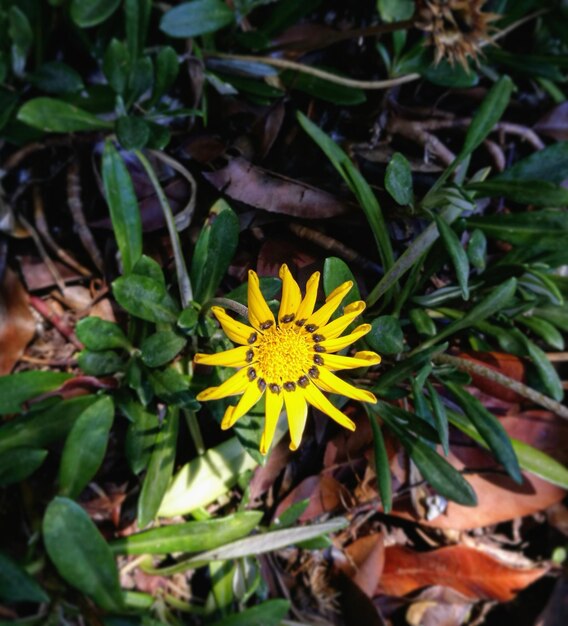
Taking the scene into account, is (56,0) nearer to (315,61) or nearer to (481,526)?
(315,61)

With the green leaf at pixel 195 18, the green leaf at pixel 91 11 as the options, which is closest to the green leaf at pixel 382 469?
the green leaf at pixel 195 18

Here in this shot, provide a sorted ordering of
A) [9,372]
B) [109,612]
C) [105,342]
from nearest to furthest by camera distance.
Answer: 1. [105,342]
2. [109,612]
3. [9,372]

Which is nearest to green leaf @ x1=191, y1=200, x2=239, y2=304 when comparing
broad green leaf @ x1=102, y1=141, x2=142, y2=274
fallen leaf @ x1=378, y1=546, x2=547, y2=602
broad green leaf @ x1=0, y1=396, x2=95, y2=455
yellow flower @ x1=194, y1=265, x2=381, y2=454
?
broad green leaf @ x1=102, y1=141, x2=142, y2=274

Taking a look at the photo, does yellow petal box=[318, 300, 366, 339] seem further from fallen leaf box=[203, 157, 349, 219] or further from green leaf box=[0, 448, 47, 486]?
green leaf box=[0, 448, 47, 486]

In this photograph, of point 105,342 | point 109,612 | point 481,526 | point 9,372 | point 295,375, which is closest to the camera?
point 295,375

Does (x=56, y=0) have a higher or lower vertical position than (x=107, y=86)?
higher

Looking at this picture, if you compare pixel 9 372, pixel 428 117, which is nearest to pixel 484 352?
pixel 428 117

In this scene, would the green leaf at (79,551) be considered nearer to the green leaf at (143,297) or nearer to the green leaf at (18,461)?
the green leaf at (18,461)
